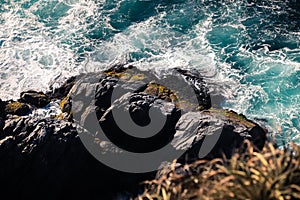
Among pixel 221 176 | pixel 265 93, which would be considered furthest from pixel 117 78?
pixel 221 176

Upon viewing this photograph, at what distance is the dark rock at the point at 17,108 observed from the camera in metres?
14.9

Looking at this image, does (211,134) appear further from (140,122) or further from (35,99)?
(35,99)

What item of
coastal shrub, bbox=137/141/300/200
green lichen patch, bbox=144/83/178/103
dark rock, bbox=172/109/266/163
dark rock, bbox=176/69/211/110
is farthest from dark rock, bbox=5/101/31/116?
coastal shrub, bbox=137/141/300/200

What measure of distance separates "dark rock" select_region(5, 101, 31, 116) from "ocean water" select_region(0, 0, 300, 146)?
318cm

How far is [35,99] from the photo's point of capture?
16.5m

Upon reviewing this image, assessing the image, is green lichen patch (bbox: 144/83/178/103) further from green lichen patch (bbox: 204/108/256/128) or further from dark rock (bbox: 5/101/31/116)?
dark rock (bbox: 5/101/31/116)

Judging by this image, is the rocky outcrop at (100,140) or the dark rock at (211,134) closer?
the dark rock at (211,134)

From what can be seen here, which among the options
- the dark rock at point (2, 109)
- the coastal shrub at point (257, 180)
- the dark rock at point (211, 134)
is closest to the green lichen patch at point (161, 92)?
the dark rock at point (211, 134)

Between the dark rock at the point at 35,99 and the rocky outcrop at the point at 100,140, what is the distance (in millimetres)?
1783

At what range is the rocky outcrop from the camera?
40.1ft

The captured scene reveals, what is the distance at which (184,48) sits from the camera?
66.1ft

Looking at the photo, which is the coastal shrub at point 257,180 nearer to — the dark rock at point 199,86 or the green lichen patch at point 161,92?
the green lichen patch at point 161,92

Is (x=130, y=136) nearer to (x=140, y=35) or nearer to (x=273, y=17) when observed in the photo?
(x=140, y=35)

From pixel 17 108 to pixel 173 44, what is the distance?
30.0ft
